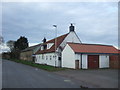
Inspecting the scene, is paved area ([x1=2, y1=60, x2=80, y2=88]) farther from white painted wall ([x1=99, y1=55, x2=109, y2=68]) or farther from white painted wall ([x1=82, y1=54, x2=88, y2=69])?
white painted wall ([x1=99, y1=55, x2=109, y2=68])

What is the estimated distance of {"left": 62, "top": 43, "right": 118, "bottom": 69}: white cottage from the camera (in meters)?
26.8

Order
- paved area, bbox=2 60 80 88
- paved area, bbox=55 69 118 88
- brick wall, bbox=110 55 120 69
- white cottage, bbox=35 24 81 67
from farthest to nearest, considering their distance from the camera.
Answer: white cottage, bbox=35 24 81 67 < brick wall, bbox=110 55 120 69 < paved area, bbox=55 69 118 88 < paved area, bbox=2 60 80 88

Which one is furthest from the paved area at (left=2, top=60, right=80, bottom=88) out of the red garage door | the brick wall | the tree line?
the tree line

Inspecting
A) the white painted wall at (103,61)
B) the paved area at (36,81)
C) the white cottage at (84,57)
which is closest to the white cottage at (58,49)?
the white cottage at (84,57)

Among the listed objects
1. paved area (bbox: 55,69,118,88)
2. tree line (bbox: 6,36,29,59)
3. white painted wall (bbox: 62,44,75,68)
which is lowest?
paved area (bbox: 55,69,118,88)

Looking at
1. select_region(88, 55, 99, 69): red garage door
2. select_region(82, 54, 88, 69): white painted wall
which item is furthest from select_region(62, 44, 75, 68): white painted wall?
select_region(88, 55, 99, 69): red garage door

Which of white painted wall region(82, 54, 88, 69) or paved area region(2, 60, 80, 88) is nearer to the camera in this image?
paved area region(2, 60, 80, 88)

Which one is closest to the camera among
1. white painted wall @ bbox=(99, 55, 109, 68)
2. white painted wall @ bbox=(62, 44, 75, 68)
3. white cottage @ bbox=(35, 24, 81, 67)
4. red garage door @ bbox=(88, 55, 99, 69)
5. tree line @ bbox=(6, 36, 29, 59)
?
white painted wall @ bbox=(62, 44, 75, 68)

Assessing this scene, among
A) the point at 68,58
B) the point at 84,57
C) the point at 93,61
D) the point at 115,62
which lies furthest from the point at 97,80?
the point at 115,62

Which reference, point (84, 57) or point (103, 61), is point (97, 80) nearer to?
point (84, 57)

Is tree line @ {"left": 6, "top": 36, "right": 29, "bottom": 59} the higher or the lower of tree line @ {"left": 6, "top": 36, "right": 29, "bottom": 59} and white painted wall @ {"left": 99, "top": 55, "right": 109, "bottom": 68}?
the higher

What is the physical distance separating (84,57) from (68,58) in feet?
9.27

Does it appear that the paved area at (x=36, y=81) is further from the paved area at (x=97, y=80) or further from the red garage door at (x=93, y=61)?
the red garage door at (x=93, y=61)

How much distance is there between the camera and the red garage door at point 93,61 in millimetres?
27744
